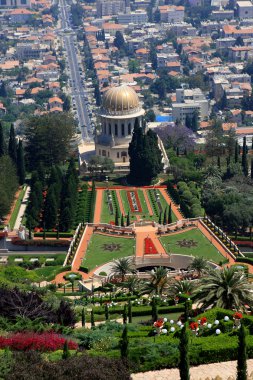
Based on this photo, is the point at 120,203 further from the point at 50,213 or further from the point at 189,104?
the point at 189,104

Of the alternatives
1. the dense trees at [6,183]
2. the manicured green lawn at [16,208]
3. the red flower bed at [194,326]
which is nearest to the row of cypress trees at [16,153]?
the dense trees at [6,183]

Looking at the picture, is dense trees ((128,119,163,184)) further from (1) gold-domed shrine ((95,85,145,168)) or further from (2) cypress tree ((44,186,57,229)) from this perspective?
(2) cypress tree ((44,186,57,229))

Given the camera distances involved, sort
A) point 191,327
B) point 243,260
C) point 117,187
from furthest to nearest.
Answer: point 117,187, point 243,260, point 191,327

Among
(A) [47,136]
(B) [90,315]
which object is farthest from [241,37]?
(B) [90,315]

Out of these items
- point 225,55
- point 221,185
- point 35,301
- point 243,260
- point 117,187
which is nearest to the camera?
point 35,301

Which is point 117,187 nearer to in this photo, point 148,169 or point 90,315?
point 148,169

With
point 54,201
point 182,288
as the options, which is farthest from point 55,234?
point 182,288
